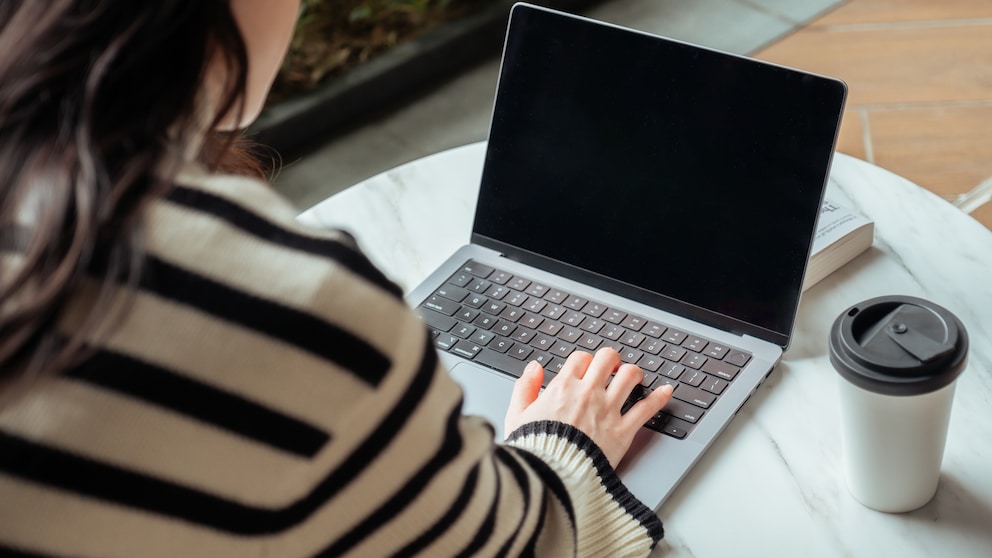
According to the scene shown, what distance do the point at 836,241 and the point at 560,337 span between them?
0.27m

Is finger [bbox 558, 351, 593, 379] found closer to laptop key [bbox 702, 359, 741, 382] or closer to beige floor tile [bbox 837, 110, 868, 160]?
laptop key [bbox 702, 359, 741, 382]

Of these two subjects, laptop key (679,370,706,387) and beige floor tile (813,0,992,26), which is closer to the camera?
laptop key (679,370,706,387)

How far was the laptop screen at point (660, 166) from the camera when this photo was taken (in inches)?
33.6

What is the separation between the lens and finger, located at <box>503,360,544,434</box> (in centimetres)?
82

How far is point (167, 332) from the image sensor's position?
1.50 feet

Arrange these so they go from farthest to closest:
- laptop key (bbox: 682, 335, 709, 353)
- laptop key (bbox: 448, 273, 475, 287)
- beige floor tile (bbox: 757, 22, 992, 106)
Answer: beige floor tile (bbox: 757, 22, 992, 106) < laptop key (bbox: 448, 273, 475, 287) < laptop key (bbox: 682, 335, 709, 353)

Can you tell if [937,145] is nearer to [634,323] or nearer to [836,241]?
[836,241]

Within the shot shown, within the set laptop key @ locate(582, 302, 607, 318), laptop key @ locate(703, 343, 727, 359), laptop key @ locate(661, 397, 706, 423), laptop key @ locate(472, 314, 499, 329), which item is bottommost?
laptop key @ locate(472, 314, 499, 329)

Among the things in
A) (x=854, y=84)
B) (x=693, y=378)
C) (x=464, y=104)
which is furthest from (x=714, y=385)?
(x=464, y=104)

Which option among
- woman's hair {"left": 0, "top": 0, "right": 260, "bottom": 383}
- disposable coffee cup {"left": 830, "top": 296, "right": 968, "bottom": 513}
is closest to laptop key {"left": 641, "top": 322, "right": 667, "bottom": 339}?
disposable coffee cup {"left": 830, "top": 296, "right": 968, "bottom": 513}

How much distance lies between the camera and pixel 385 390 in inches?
19.6

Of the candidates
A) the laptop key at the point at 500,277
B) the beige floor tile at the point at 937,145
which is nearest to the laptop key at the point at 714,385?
the laptop key at the point at 500,277

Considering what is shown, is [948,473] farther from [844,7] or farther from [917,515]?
[844,7]

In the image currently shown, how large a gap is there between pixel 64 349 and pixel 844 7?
2.40 meters
